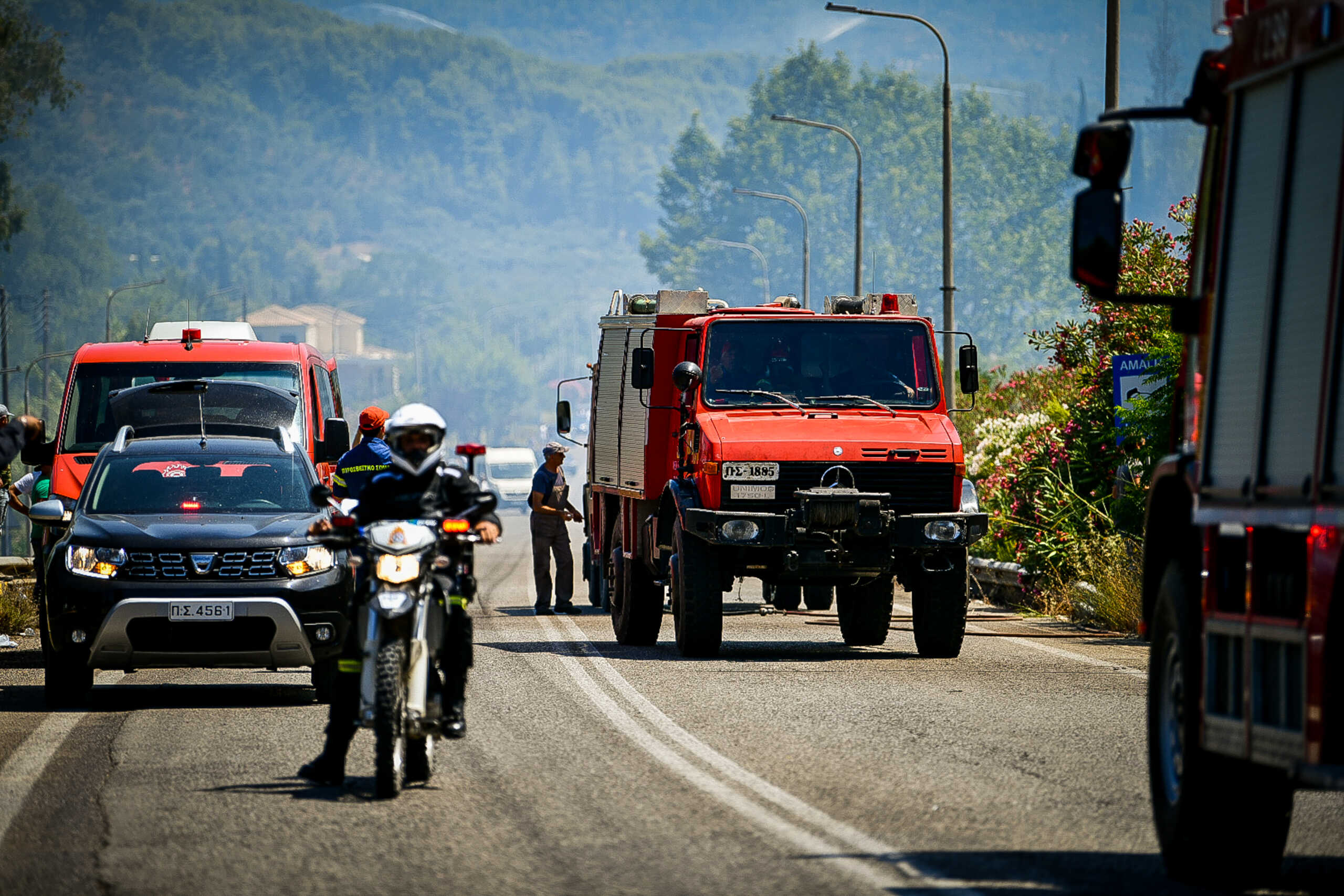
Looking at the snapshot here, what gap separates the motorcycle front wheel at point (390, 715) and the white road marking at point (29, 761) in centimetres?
152

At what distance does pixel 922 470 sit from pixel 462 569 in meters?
7.19

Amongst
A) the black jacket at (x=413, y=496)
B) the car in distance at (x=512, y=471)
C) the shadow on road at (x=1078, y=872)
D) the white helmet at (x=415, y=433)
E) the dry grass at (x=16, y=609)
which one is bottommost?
the car in distance at (x=512, y=471)

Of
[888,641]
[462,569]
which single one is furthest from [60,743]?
[888,641]

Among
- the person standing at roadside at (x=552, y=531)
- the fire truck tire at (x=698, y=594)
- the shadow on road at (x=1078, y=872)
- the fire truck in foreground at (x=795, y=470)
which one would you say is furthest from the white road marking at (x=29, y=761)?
the person standing at roadside at (x=552, y=531)

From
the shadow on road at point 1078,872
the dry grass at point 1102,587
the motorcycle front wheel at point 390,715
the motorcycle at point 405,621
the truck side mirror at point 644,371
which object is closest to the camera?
the shadow on road at point 1078,872

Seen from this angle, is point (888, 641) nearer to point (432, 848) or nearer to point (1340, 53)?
point (432, 848)

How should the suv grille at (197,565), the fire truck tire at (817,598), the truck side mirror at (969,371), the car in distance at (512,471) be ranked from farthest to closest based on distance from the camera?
the car in distance at (512,471)
the fire truck tire at (817,598)
the truck side mirror at (969,371)
the suv grille at (197,565)

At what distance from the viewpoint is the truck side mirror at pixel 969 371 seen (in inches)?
677

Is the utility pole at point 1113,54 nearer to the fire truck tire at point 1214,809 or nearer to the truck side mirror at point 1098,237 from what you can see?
the truck side mirror at point 1098,237

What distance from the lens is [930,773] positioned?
32.1 feet

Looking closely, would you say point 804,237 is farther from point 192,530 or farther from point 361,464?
point 192,530

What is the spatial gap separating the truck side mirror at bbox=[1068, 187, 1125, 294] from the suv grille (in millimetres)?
6749

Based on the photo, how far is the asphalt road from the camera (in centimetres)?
736

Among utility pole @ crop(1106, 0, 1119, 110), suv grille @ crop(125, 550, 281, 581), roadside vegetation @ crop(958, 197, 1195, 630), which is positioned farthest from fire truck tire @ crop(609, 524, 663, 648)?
utility pole @ crop(1106, 0, 1119, 110)
